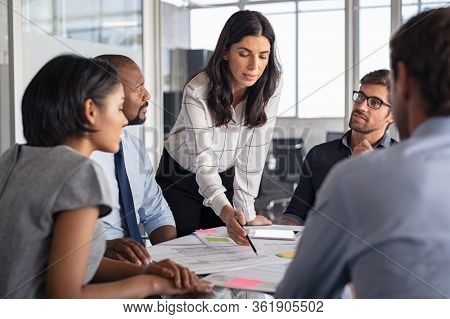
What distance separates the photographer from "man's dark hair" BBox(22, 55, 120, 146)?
3.47 ft

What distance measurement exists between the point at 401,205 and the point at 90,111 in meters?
0.63

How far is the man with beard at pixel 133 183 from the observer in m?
1.73

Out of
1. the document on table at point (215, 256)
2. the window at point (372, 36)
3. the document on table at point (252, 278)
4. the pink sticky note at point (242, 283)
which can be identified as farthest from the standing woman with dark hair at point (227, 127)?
the window at point (372, 36)

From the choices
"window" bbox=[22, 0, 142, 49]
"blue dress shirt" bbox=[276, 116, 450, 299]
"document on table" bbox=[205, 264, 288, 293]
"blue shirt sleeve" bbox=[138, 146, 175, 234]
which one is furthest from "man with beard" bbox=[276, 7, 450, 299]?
"window" bbox=[22, 0, 142, 49]

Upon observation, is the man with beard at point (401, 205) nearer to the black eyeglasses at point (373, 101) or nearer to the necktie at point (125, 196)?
the necktie at point (125, 196)

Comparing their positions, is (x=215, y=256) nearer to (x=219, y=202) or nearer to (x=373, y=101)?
(x=219, y=202)

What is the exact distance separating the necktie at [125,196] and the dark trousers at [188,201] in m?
0.38

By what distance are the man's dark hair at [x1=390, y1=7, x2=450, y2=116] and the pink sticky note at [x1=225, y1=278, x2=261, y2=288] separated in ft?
1.77

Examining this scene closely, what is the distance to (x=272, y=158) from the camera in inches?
217

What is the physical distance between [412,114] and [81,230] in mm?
533

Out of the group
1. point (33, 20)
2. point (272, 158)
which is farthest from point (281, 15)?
point (33, 20)

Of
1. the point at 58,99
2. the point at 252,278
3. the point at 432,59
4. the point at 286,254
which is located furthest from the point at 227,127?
the point at 432,59

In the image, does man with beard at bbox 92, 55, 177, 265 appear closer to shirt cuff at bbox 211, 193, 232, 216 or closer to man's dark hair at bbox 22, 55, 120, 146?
shirt cuff at bbox 211, 193, 232, 216

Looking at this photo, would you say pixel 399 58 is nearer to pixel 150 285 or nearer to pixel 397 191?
pixel 397 191
